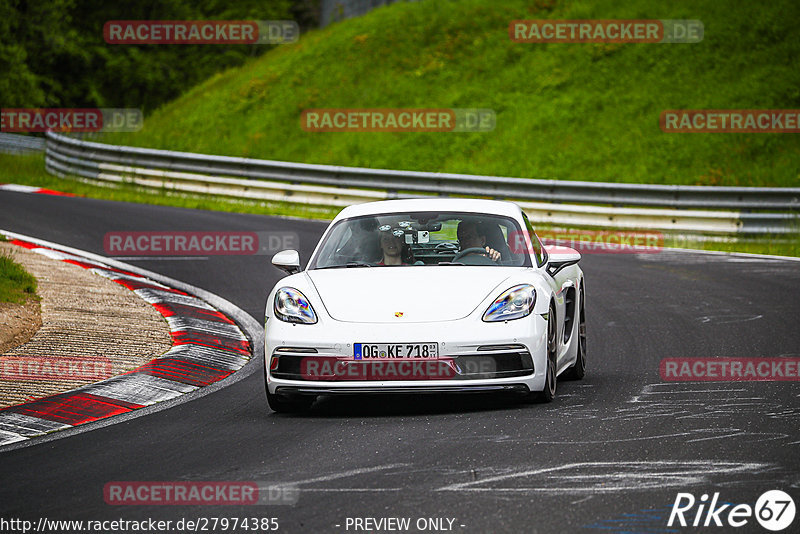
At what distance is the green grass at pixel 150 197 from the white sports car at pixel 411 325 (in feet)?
51.6

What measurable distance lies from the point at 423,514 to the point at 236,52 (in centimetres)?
5226

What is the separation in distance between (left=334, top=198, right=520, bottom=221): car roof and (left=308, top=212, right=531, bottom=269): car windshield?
5cm

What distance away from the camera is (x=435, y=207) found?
353 inches

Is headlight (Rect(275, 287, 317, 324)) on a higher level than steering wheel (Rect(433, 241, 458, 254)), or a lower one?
lower

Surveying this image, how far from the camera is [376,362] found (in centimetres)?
745

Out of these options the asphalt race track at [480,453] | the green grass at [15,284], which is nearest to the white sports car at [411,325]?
the asphalt race track at [480,453]

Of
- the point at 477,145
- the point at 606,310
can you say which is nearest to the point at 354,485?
the point at 606,310

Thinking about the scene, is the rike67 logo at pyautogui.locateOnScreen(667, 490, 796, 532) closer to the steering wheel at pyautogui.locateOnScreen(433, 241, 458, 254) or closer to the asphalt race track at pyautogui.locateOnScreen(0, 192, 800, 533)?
the asphalt race track at pyautogui.locateOnScreen(0, 192, 800, 533)

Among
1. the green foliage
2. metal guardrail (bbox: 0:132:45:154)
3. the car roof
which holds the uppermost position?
the green foliage

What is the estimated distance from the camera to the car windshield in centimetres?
857

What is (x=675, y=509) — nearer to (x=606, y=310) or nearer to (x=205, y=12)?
(x=606, y=310)

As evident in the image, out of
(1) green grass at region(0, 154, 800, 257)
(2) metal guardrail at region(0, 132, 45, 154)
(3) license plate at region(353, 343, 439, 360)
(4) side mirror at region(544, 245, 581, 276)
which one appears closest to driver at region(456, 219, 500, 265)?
(4) side mirror at region(544, 245, 581, 276)

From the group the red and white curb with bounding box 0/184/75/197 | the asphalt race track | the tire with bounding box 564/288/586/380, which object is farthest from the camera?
the red and white curb with bounding box 0/184/75/197

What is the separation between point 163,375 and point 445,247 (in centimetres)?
232
